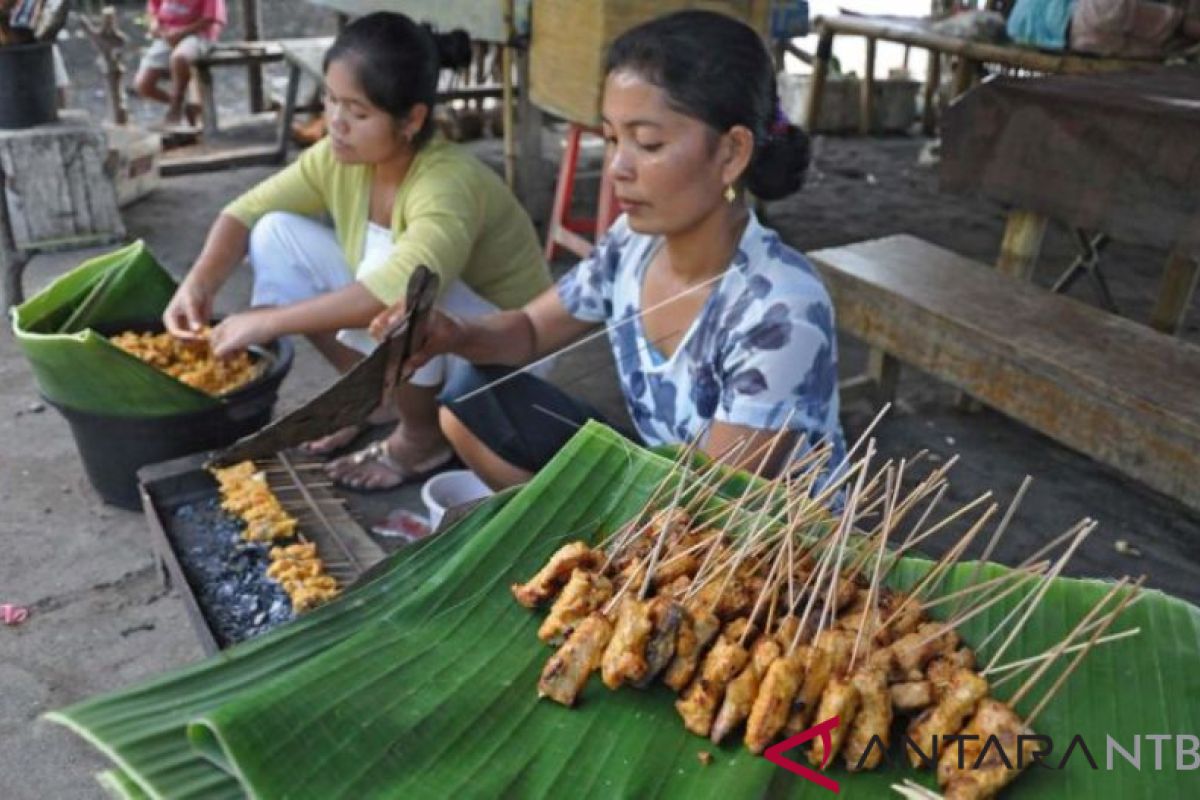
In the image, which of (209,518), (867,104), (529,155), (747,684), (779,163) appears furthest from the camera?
(867,104)

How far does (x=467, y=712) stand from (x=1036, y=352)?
8.66 feet

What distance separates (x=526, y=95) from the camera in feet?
21.2

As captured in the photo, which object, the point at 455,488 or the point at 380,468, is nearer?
the point at 455,488

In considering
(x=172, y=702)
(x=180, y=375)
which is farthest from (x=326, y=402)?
(x=180, y=375)

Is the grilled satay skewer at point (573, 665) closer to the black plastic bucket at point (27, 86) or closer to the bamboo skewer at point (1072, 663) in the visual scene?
the bamboo skewer at point (1072, 663)

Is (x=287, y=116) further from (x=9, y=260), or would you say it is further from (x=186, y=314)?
(x=186, y=314)

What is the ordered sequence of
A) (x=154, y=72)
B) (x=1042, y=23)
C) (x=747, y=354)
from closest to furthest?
(x=747, y=354), (x=1042, y=23), (x=154, y=72)

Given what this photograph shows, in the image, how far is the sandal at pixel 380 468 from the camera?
3.95 meters

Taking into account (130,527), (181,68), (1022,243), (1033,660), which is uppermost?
(1033,660)

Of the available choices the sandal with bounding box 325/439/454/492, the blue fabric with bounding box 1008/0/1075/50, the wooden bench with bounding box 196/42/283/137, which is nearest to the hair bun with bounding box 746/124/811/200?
the sandal with bounding box 325/439/454/492

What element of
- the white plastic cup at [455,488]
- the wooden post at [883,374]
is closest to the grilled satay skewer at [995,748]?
the white plastic cup at [455,488]

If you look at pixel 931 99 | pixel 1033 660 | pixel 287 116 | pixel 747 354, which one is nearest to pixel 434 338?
pixel 747 354

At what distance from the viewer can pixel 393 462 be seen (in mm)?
4039

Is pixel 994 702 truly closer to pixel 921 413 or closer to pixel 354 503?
pixel 354 503
